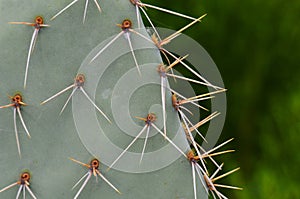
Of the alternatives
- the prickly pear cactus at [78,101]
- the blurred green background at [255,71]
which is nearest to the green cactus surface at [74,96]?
the prickly pear cactus at [78,101]

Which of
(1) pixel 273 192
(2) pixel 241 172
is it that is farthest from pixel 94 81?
(2) pixel 241 172

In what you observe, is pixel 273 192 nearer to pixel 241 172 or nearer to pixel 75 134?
pixel 241 172

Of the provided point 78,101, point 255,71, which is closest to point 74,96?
point 78,101

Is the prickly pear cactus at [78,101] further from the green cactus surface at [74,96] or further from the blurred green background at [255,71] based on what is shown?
the blurred green background at [255,71]

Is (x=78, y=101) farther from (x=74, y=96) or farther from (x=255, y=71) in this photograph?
(x=255, y=71)

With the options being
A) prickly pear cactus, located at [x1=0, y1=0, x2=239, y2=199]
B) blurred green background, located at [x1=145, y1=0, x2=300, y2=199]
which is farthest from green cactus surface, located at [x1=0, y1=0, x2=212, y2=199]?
blurred green background, located at [x1=145, y1=0, x2=300, y2=199]
